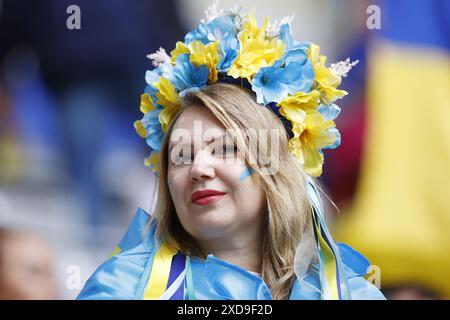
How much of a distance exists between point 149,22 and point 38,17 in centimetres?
39

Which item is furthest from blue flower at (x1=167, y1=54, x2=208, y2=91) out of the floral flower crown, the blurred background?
the blurred background

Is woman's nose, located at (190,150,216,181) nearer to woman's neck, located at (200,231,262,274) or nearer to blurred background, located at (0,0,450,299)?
woman's neck, located at (200,231,262,274)

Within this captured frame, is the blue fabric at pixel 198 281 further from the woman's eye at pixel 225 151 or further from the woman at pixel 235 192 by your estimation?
the woman's eye at pixel 225 151

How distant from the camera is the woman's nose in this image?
1302 millimetres

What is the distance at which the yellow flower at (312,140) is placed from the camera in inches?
57.1

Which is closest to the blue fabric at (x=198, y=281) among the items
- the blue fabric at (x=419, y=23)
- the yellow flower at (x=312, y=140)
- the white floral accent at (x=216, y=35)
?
the yellow flower at (x=312, y=140)

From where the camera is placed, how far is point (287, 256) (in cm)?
138

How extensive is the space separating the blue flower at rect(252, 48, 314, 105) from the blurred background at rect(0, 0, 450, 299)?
90cm

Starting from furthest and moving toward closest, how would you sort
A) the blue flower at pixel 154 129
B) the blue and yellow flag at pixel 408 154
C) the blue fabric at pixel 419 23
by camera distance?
the blue fabric at pixel 419 23 < the blue and yellow flag at pixel 408 154 < the blue flower at pixel 154 129

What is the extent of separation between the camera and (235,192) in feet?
4.34

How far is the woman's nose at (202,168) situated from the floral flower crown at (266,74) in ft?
0.58

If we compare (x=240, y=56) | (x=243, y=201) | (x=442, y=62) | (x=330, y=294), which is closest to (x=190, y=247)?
(x=243, y=201)

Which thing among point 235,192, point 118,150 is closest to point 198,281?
point 235,192

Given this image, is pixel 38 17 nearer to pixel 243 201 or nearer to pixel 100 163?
pixel 100 163
